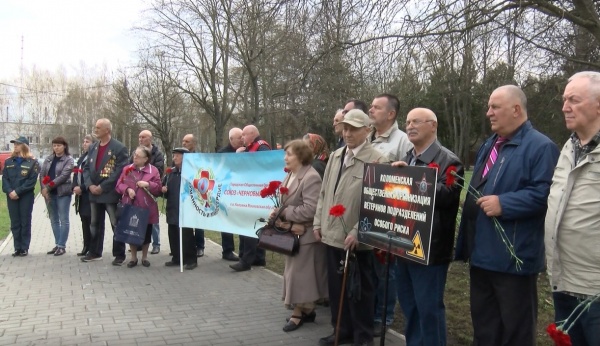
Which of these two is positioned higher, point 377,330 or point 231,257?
point 377,330

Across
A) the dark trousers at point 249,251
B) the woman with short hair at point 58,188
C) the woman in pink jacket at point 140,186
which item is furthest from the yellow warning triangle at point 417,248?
the woman with short hair at point 58,188

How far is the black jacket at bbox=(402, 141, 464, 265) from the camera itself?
375 centimetres

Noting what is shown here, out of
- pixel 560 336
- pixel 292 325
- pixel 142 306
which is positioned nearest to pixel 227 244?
pixel 142 306

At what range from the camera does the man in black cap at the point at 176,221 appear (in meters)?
8.35

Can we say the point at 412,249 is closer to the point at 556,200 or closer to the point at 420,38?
the point at 556,200

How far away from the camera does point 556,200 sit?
302 centimetres

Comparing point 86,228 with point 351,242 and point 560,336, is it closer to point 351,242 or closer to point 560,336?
point 351,242

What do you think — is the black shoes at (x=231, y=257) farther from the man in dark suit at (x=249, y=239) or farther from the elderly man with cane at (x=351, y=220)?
the elderly man with cane at (x=351, y=220)

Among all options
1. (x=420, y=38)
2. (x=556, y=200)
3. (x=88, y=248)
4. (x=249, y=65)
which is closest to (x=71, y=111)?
(x=249, y=65)

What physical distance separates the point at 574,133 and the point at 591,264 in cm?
81

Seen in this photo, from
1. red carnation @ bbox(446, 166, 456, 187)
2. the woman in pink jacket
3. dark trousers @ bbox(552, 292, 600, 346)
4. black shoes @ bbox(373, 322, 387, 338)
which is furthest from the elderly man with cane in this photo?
the woman in pink jacket

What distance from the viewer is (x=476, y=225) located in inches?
143

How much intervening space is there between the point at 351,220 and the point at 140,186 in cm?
469

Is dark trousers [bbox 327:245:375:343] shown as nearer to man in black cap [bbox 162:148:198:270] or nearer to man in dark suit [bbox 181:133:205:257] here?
man in black cap [bbox 162:148:198:270]
